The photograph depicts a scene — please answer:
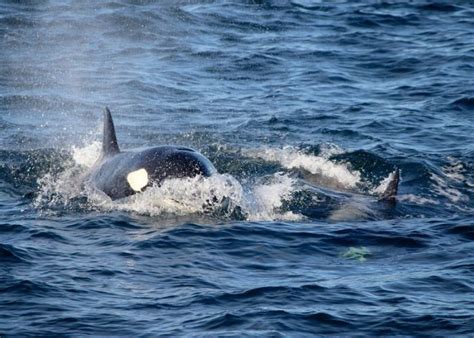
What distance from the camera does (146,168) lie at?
13.3 metres

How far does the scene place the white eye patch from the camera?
1326cm

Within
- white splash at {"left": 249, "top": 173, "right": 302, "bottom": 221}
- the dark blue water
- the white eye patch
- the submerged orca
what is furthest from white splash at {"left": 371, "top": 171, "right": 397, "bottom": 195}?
the white eye patch

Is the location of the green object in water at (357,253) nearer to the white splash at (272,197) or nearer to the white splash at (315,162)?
the white splash at (272,197)

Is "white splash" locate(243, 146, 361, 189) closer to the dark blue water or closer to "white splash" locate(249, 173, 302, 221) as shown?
the dark blue water

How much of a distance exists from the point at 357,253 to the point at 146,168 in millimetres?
3009

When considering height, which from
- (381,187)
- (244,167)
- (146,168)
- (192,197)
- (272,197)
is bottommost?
(381,187)

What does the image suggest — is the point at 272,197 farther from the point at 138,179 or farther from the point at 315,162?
the point at 315,162

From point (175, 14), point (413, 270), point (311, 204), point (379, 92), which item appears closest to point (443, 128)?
point (379, 92)

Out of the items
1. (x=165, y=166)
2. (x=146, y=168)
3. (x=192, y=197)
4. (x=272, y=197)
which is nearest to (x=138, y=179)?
(x=146, y=168)

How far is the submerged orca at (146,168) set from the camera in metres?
13.1

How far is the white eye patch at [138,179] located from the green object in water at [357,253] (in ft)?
9.13

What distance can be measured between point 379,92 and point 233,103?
3161 millimetres

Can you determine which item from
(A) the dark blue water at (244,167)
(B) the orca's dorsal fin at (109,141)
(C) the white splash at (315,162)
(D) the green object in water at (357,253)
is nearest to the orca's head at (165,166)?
(A) the dark blue water at (244,167)

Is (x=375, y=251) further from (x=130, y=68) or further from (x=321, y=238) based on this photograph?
(x=130, y=68)
